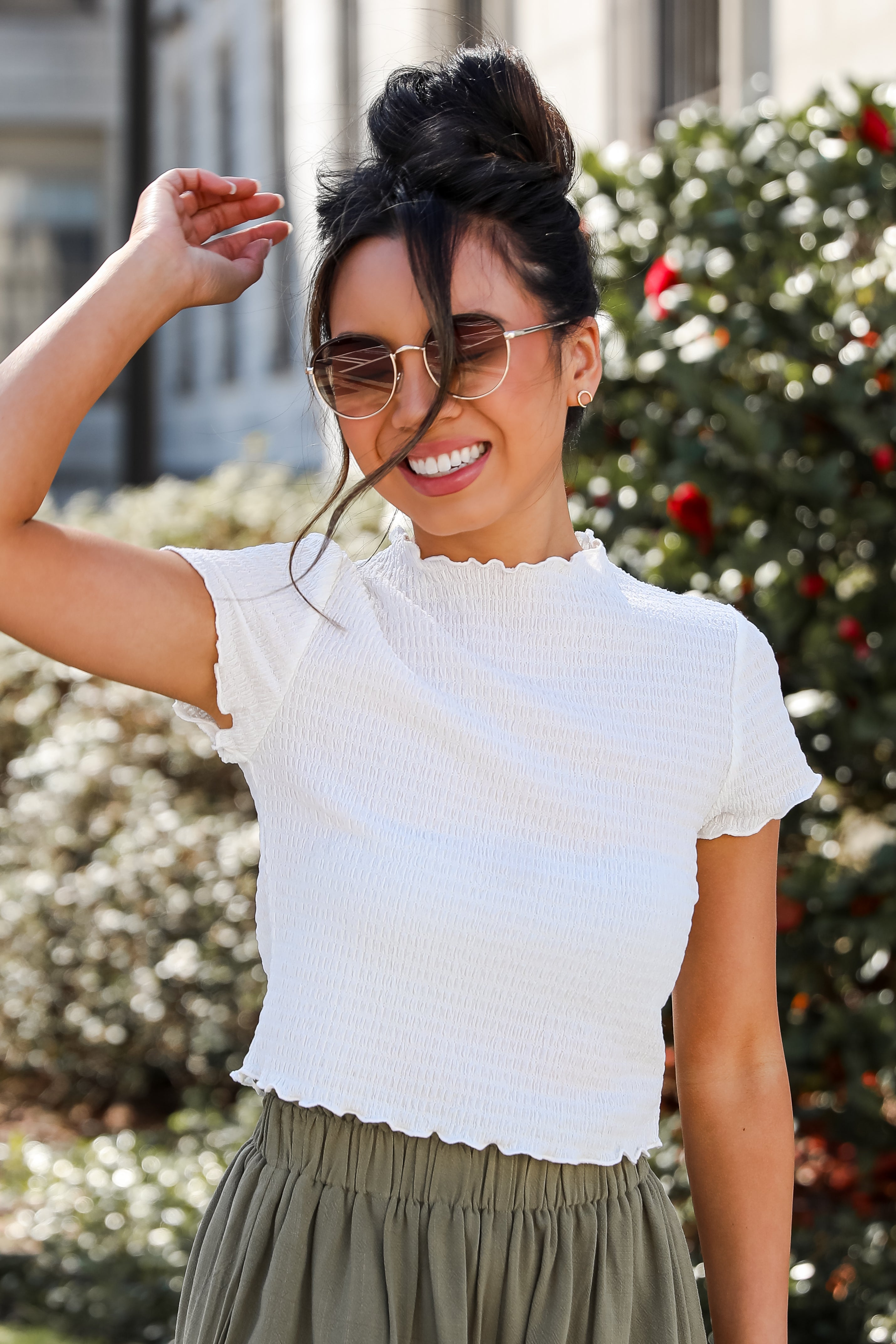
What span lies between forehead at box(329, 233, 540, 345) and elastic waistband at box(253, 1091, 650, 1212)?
776 mm

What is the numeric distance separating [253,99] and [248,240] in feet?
34.8

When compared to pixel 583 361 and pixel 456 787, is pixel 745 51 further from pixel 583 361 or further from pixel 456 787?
pixel 456 787

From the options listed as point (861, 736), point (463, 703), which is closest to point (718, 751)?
point (463, 703)

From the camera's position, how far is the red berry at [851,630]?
304 centimetres

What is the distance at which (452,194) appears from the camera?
1.51m

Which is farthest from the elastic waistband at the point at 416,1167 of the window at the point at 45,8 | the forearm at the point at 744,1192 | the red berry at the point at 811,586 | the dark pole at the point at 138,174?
the window at the point at 45,8

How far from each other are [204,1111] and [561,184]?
376cm

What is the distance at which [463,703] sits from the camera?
4.94ft

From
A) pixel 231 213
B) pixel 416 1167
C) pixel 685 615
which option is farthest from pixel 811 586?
pixel 416 1167

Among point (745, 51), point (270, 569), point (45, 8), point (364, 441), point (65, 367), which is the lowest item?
point (270, 569)

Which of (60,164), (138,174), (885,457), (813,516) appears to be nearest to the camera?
(885,457)

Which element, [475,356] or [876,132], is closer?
[475,356]

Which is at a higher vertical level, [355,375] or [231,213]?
[231,213]

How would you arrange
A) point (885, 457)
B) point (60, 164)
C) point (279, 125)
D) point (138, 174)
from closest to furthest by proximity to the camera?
1. point (885, 457)
2. point (279, 125)
3. point (138, 174)
4. point (60, 164)
